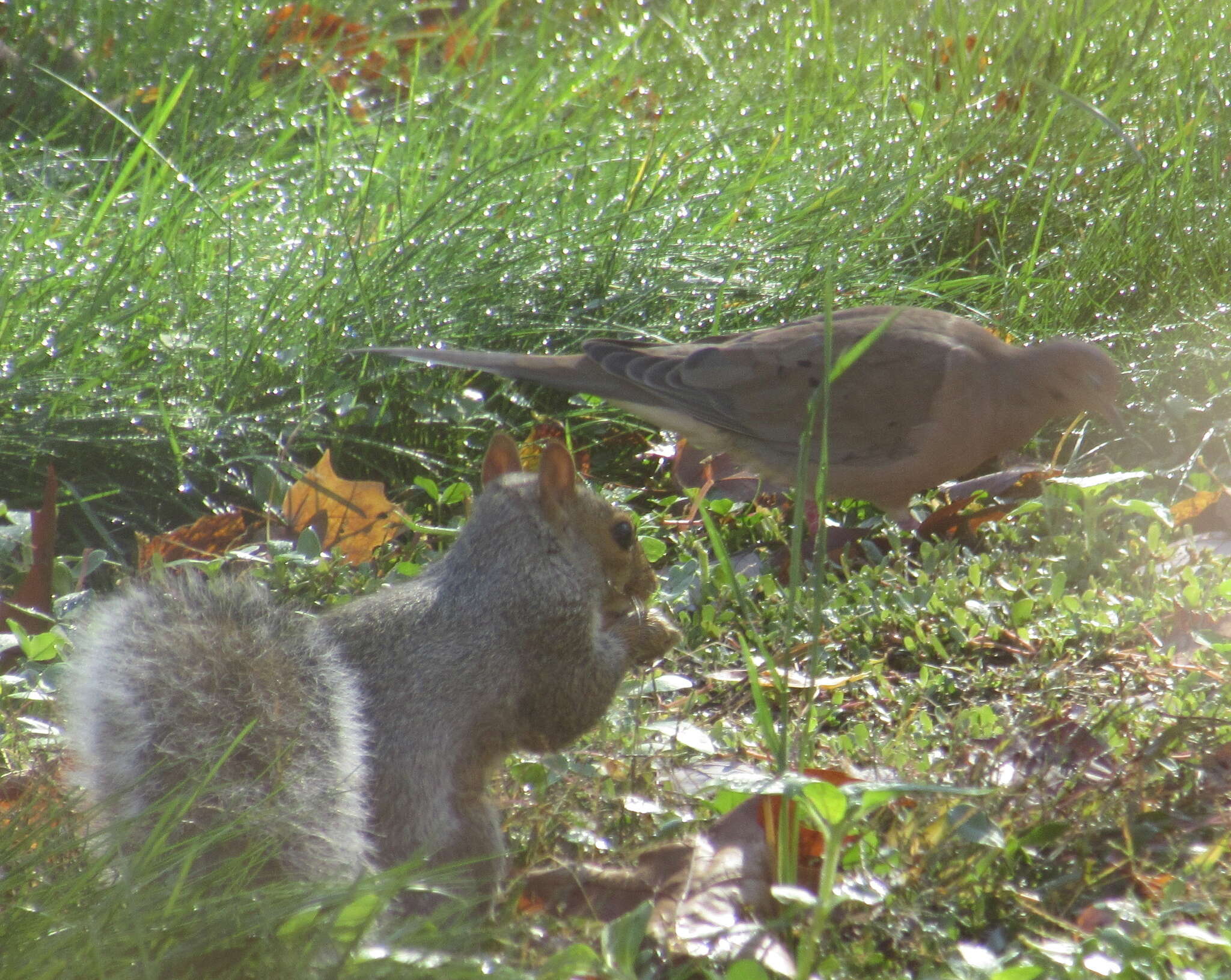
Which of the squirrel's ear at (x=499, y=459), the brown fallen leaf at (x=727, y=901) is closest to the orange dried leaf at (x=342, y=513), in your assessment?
the squirrel's ear at (x=499, y=459)

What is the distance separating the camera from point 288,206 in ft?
17.7

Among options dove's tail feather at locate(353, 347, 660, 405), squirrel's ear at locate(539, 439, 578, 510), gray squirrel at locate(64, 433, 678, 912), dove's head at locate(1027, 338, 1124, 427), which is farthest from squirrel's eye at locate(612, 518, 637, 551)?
dove's head at locate(1027, 338, 1124, 427)

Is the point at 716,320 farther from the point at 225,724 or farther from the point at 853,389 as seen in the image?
the point at 225,724

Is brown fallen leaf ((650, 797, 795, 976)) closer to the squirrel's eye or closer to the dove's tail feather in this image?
the squirrel's eye

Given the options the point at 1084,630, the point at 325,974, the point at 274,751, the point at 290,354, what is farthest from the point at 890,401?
the point at 325,974

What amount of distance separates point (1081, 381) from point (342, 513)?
2.31m

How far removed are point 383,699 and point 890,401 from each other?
2.43 m

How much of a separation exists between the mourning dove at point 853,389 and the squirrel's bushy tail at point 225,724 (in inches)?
76.2

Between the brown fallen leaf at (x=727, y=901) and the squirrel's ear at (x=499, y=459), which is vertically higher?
the squirrel's ear at (x=499, y=459)

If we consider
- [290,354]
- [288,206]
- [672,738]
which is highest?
[288,206]

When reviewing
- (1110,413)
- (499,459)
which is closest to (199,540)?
(499,459)

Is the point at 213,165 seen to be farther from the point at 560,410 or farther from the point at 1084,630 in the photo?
the point at 1084,630

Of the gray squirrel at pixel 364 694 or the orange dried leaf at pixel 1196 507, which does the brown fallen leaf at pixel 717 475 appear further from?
the gray squirrel at pixel 364 694

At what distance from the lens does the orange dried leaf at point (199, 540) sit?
352cm
